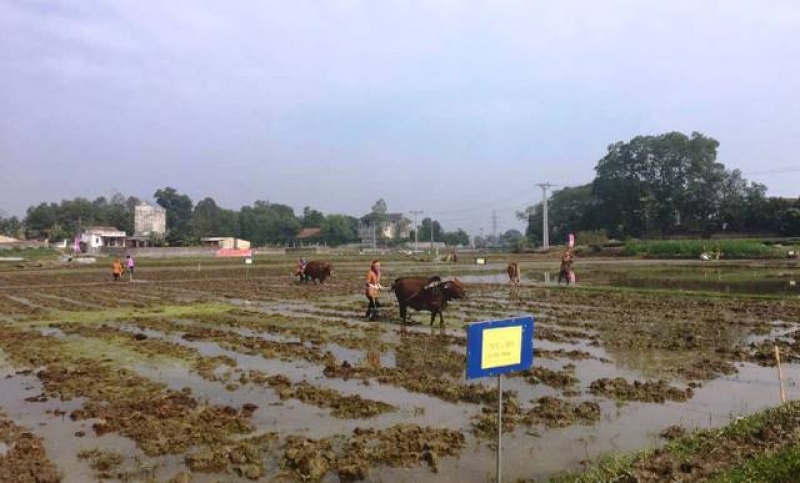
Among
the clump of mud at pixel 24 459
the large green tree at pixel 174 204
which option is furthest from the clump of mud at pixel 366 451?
the large green tree at pixel 174 204

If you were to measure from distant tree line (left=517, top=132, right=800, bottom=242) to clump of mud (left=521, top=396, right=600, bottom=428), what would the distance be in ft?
283

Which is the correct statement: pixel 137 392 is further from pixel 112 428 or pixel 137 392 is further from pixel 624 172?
pixel 624 172

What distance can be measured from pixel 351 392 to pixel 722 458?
545 cm

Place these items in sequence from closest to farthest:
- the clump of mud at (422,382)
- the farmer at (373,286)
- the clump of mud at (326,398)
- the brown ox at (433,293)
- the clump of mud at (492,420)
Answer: the clump of mud at (492,420)
the clump of mud at (326,398)
the clump of mud at (422,382)
the brown ox at (433,293)
the farmer at (373,286)

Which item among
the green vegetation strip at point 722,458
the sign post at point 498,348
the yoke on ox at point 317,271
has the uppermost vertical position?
the sign post at point 498,348

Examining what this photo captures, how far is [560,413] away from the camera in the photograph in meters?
8.61

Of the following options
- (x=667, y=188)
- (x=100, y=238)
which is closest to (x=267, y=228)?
(x=100, y=238)

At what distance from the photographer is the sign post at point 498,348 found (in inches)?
235

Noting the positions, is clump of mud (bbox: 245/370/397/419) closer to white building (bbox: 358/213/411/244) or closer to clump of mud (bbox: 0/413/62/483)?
clump of mud (bbox: 0/413/62/483)

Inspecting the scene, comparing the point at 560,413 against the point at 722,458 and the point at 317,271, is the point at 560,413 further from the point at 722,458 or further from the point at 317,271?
the point at 317,271

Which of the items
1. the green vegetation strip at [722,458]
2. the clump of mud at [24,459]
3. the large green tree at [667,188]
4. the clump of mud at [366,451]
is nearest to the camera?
the green vegetation strip at [722,458]

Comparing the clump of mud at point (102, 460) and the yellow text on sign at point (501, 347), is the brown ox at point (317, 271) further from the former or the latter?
the yellow text on sign at point (501, 347)

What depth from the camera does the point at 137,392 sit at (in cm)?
1001

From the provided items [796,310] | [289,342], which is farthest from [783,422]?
[796,310]
